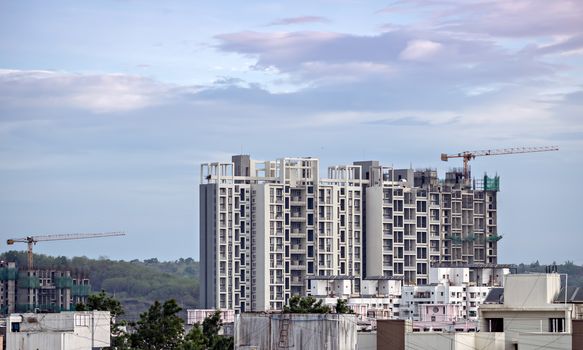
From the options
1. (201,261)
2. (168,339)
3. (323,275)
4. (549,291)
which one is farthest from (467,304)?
(549,291)

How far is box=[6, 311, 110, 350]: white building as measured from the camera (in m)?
73.6

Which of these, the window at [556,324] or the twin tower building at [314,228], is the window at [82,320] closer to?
the window at [556,324]

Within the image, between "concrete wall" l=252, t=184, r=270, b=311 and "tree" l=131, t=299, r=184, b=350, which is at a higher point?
"concrete wall" l=252, t=184, r=270, b=311

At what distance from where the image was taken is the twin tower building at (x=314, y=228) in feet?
557

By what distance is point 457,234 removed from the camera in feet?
621

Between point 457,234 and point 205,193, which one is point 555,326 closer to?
point 205,193

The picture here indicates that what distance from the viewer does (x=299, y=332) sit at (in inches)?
2265

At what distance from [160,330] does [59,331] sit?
36.1ft

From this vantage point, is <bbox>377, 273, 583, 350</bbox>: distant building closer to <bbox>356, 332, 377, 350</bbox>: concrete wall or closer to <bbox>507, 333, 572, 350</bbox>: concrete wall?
<bbox>356, 332, 377, 350</bbox>: concrete wall

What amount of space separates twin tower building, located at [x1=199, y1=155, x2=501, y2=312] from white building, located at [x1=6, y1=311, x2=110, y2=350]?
275ft

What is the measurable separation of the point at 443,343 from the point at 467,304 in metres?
107

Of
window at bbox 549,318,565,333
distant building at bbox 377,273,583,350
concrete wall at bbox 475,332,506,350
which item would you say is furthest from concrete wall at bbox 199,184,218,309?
concrete wall at bbox 475,332,506,350

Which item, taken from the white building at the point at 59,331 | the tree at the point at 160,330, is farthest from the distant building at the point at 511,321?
the tree at the point at 160,330

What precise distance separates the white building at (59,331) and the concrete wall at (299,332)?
18045mm
